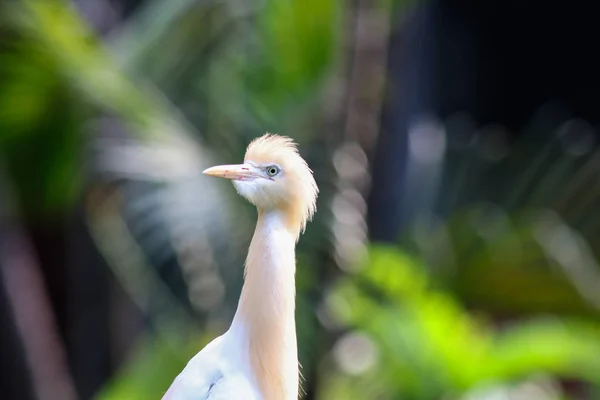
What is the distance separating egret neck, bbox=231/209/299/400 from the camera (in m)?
1.59

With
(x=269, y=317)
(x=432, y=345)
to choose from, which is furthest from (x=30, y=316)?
(x=269, y=317)

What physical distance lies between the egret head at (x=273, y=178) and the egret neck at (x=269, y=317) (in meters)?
0.04

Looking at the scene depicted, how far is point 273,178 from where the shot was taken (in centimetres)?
155

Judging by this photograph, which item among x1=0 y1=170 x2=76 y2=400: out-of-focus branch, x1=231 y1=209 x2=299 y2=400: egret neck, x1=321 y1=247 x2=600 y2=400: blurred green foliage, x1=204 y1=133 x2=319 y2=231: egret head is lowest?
x1=0 y1=170 x2=76 y2=400: out-of-focus branch

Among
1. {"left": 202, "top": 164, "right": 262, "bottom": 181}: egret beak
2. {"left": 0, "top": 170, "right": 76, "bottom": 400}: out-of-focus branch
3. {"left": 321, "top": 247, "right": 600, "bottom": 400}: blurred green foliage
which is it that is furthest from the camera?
{"left": 0, "top": 170, "right": 76, "bottom": 400}: out-of-focus branch

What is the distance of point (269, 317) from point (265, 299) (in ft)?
0.10

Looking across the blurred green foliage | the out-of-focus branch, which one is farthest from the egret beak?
→ the out-of-focus branch

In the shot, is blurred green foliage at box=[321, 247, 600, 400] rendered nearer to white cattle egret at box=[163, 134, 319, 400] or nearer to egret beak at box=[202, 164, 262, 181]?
white cattle egret at box=[163, 134, 319, 400]

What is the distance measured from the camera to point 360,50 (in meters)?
3.20

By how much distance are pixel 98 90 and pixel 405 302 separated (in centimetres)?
111

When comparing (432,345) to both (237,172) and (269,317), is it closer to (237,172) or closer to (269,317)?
(269,317)

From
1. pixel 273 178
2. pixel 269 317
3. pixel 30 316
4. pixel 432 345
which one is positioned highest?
pixel 273 178

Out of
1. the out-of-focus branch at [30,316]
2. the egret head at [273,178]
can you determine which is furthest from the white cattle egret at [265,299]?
the out-of-focus branch at [30,316]

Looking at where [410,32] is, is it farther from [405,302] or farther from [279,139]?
[279,139]
